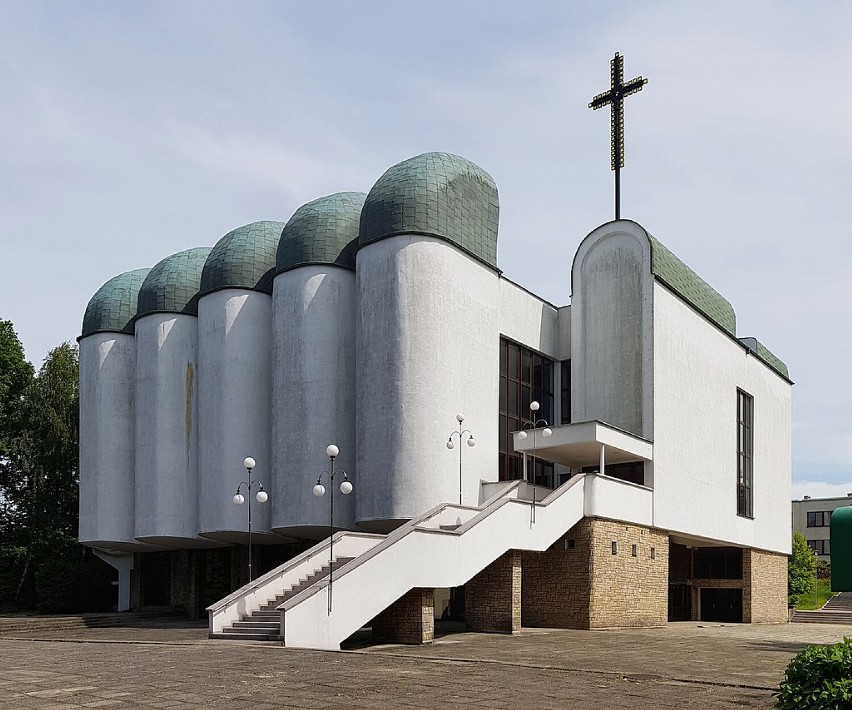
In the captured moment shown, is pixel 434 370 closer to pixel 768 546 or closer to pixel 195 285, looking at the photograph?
pixel 195 285

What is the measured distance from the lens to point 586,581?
1109 inches

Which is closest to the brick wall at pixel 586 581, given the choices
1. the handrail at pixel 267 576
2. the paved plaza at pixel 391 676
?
the paved plaza at pixel 391 676

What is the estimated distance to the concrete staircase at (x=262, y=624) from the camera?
2125cm

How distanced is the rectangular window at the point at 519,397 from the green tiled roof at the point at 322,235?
6117mm

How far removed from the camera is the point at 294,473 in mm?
31453

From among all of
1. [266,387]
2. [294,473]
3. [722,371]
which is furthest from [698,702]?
[722,371]

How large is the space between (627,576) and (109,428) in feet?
66.6

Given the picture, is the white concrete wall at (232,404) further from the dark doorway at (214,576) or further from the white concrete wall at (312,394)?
the dark doorway at (214,576)

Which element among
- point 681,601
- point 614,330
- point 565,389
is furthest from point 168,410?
point 681,601

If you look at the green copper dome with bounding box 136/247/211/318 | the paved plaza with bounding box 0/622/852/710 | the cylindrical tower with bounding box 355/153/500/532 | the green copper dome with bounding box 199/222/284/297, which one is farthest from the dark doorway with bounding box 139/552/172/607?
the paved plaza with bounding box 0/622/852/710

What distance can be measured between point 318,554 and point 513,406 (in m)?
10.8

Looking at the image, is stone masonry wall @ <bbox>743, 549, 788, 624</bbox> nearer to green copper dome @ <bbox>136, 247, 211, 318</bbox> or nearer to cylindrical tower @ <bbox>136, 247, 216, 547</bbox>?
cylindrical tower @ <bbox>136, 247, 216, 547</bbox>

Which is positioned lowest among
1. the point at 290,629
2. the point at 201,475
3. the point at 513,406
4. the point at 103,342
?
the point at 290,629

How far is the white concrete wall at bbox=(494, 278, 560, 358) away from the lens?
33.2 m
